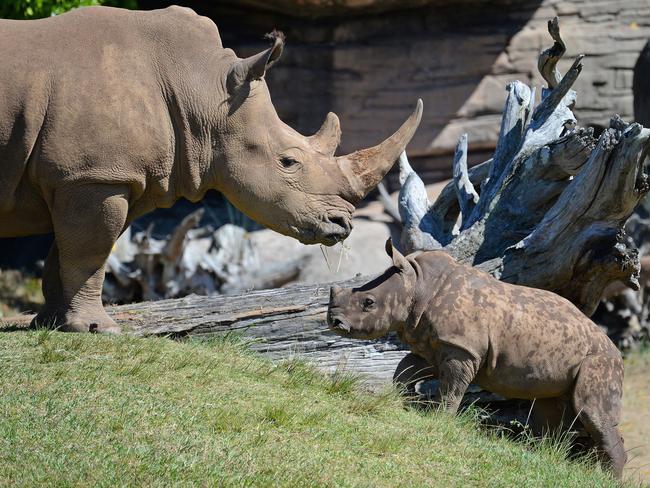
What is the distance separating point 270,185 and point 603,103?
9166 millimetres

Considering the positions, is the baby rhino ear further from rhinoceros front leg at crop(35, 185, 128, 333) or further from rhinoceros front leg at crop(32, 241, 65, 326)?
rhinoceros front leg at crop(32, 241, 65, 326)

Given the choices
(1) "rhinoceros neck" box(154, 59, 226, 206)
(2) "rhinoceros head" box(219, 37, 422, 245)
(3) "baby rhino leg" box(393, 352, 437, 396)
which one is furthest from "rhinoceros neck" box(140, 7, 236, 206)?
(3) "baby rhino leg" box(393, 352, 437, 396)

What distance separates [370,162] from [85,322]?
7.30 ft

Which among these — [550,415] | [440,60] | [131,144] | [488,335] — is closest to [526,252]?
[550,415]

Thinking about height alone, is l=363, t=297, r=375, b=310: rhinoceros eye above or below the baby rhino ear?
below

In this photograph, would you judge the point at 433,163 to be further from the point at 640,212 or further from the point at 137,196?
the point at 137,196

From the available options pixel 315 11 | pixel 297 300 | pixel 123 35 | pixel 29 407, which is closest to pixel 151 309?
pixel 297 300

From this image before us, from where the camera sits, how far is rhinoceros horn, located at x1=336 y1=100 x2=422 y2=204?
23.4ft

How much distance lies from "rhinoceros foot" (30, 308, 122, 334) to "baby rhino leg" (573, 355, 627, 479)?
10.0ft

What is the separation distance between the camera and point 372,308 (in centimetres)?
639

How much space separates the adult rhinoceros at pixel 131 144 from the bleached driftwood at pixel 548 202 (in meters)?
1.43

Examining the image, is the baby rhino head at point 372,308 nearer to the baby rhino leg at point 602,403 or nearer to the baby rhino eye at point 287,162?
the baby rhino eye at point 287,162

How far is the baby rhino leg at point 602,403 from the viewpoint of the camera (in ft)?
21.4

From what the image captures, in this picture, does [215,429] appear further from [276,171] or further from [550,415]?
[550,415]
